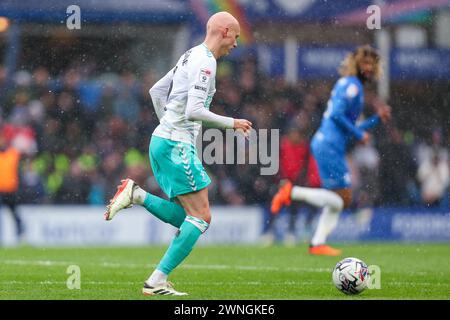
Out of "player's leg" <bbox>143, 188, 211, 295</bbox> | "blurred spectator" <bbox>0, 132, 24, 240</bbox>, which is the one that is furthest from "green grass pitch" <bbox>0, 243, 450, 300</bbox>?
"blurred spectator" <bbox>0, 132, 24, 240</bbox>

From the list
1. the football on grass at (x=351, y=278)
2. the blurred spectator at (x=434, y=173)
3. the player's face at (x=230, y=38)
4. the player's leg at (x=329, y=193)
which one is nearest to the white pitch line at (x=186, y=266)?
the player's leg at (x=329, y=193)

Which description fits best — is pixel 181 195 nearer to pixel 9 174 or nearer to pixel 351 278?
pixel 351 278

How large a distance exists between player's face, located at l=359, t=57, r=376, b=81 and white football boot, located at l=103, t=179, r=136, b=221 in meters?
5.56

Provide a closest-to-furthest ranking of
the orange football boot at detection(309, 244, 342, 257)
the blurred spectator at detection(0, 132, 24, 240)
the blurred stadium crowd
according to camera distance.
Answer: the orange football boot at detection(309, 244, 342, 257) < the blurred spectator at detection(0, 132, 24, 240) < the blurred stadium crowd

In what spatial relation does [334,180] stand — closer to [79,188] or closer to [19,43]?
[79,188]

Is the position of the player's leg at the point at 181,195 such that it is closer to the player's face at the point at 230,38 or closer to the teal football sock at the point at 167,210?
the teal football sock at the point at 167,210

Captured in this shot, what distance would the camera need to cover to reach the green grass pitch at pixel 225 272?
921 cm

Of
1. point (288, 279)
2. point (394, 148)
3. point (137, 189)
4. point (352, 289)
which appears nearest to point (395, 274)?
point (288, 279)

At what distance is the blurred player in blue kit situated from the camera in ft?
45.6

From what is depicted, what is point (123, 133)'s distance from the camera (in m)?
19.4

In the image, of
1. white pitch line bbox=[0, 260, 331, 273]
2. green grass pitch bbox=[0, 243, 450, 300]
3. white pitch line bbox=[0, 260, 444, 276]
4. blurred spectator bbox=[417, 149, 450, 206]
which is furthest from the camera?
blurred spectator bbox=[417, 149, 450, 206]

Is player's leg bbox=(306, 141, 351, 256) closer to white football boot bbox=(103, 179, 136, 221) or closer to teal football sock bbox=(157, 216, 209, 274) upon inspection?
white football boot bbox=(103, 179, 136, 221)

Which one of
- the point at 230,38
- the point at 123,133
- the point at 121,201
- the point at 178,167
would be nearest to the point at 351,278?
the point at 178,167

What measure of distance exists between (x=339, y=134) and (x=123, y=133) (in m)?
6.02
